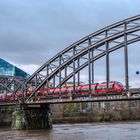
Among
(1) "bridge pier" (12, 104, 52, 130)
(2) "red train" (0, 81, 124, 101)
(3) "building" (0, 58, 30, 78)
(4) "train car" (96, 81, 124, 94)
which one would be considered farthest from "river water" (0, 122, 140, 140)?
(3) "building" (0, 58, 30, 78)

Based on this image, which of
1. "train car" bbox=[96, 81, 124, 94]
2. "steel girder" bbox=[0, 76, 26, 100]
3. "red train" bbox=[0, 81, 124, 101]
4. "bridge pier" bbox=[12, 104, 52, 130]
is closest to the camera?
"train car" bbox=[96, 81, 124, 94]

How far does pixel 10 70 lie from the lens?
519ft

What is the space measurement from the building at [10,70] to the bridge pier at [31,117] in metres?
57.5

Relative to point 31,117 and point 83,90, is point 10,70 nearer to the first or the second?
point 31,117

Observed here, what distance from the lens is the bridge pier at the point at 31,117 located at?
95625 millimetres

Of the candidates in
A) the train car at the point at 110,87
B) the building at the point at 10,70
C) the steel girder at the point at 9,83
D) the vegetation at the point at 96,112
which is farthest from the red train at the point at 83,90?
the building at the point at 10,70

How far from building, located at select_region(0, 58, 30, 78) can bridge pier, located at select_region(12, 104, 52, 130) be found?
57489 millimetres

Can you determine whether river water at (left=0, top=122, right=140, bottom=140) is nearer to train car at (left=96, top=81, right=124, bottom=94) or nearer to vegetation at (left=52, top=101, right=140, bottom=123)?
train car at (left=96, top=81, right=124, bottom=94)

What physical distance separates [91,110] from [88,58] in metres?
75.7

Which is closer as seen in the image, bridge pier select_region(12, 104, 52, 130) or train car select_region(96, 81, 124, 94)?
train car select_region(96, 81, 124, 94)

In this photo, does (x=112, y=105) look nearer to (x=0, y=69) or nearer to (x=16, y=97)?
(x=0, y=69)

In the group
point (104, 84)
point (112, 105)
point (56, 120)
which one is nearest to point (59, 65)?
point (104, 84)

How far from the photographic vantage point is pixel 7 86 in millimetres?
113188

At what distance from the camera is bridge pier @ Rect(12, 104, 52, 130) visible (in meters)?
95.6
